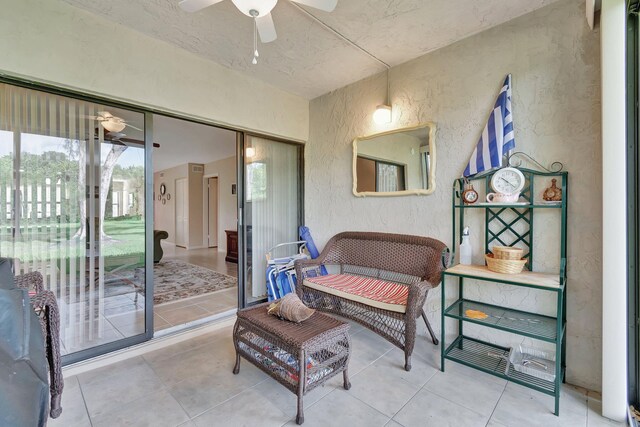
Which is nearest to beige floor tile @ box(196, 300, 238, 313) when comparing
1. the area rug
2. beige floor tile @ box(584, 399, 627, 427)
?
the area rug

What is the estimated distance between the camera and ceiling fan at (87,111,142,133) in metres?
2.24

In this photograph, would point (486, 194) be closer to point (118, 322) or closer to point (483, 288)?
point (483, 288)

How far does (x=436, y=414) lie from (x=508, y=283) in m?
0.92

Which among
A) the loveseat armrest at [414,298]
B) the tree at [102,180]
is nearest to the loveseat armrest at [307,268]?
the loveseat armrest at [414,298]

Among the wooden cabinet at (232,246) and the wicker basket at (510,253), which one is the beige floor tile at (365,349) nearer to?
the wicker basket at (510,253)

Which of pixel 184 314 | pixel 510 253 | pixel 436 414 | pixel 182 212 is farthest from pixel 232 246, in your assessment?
pixel 510 253

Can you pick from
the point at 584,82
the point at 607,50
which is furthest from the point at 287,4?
the point at 584,82

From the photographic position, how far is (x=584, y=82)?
188cm

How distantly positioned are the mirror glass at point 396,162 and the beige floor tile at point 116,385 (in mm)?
2454

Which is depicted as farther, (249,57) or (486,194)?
(249,57)

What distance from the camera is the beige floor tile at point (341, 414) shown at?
1568 millimetres

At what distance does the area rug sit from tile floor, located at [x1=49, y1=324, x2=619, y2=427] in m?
1.66

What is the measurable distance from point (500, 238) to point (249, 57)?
2.71 metres

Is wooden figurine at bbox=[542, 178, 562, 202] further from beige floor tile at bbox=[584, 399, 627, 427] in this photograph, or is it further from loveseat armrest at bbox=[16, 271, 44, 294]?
loveseat armrest at bbox=[16, 271, 44, 294]
